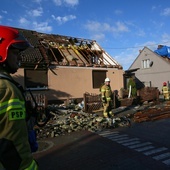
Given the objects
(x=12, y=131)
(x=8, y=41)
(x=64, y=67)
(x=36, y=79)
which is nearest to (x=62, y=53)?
(x=64, y=67)

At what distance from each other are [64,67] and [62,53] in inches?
59.7

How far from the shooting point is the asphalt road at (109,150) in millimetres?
4793

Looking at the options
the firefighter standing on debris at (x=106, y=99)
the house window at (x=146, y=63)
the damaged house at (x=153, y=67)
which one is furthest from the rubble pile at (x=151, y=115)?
the house window at (x=146, y=63)

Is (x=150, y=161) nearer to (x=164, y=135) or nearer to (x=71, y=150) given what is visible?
(x=71, y=150)

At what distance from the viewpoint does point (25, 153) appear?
56.8 inches

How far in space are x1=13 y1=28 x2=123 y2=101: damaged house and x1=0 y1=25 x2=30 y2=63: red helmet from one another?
42.6 ft

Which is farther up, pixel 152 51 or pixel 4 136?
pixel 152 51

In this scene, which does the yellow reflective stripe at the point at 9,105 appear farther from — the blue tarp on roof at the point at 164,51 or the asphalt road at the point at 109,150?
the blue tarp on roof at the point at 164,51

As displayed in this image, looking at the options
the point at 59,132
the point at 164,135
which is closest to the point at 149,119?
the point at 164,135

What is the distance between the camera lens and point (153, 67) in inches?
1273

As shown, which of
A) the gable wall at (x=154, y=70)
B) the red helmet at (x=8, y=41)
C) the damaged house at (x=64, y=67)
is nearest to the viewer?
the red helmet at (x=8, y=41)

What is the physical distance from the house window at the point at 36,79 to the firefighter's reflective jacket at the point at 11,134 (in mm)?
13789

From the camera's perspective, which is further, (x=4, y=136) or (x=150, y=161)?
(x=150, y=161)

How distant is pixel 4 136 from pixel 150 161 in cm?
427
